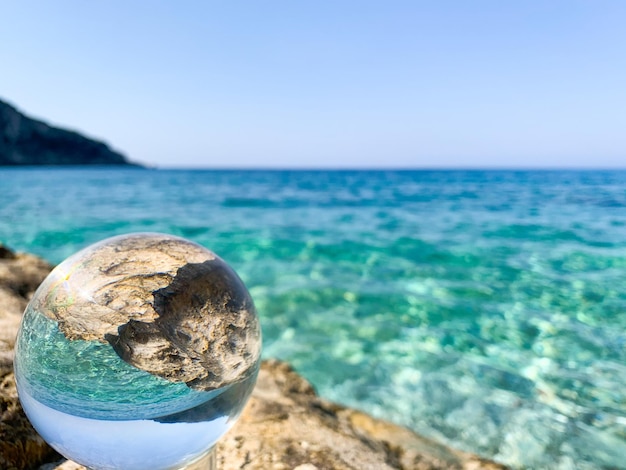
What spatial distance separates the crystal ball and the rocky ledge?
44cm

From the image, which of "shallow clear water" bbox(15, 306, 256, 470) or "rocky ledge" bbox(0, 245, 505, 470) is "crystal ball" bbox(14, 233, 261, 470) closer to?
"shallow clear water" bbox(15, 306, 256, 470)

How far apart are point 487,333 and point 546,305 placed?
1.47 metres

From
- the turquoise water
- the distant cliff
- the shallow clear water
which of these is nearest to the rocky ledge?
the shallow clear water

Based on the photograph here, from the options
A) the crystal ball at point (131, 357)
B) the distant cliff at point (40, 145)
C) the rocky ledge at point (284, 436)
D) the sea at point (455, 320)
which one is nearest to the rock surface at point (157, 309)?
the crystal ball at point (131, 357)

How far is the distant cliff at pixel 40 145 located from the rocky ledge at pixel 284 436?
84.3 m

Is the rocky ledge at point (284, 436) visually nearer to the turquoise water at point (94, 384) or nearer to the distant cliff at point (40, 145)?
the turquoise water at point (94, 384)

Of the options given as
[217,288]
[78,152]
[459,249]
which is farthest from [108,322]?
[78,152]

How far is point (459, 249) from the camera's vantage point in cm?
941

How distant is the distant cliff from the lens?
233 feet

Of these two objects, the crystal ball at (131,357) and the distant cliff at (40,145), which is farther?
the distant cliff at (40,145)

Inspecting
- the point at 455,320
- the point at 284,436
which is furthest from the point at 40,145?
the point at 284,436

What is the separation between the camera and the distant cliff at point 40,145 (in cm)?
7100

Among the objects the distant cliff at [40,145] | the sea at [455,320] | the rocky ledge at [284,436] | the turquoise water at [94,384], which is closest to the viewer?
the turquoise water at [94,384]

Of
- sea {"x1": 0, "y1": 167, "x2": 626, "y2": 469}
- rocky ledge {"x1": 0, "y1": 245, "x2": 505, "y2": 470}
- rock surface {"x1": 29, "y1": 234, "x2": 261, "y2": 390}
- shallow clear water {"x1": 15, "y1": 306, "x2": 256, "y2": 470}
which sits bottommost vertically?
sea {"x1": 0, "y1": 167, "x2": 626, "y2": 469}
